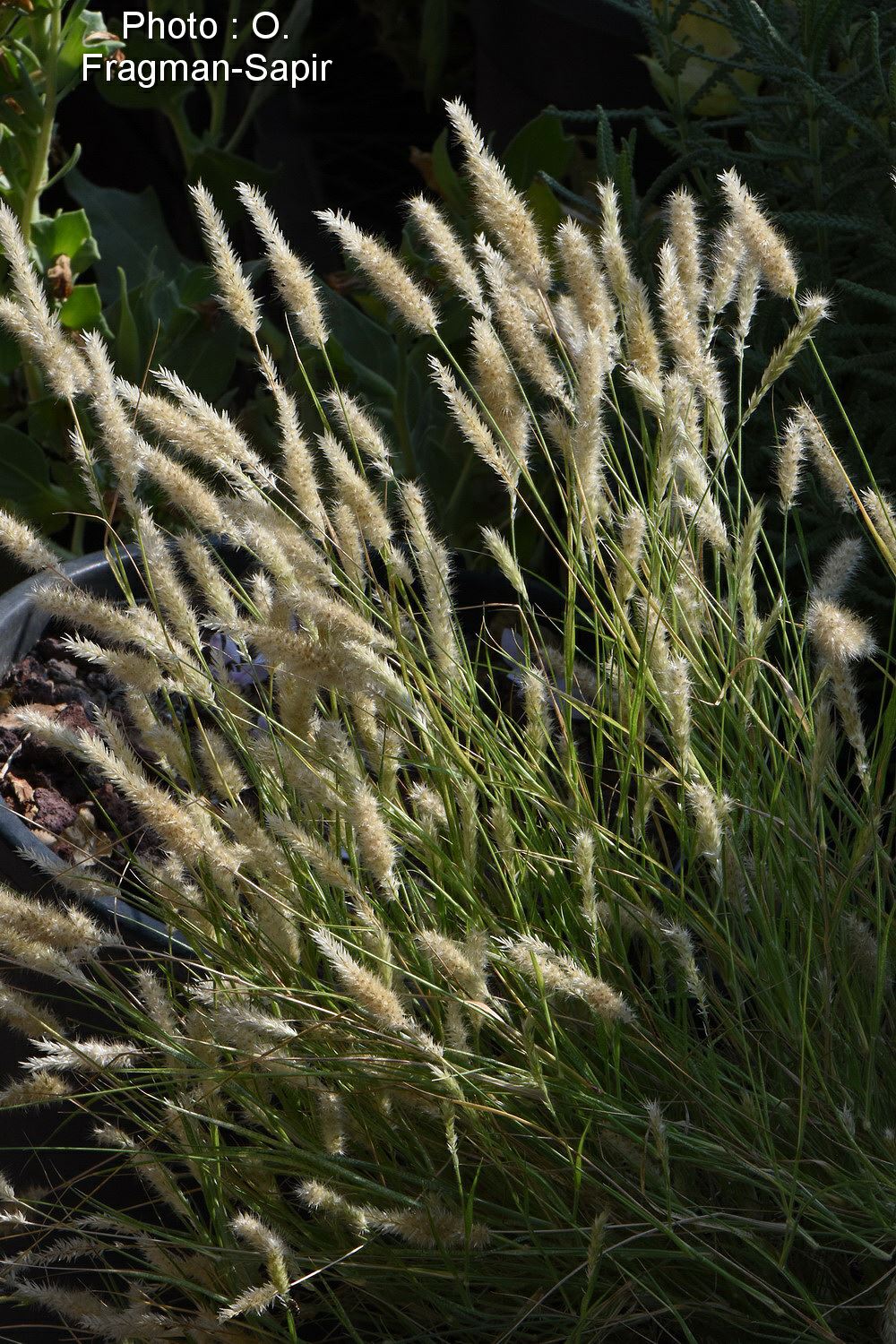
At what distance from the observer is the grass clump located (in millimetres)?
712

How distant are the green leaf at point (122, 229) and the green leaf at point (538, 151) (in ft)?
1.51

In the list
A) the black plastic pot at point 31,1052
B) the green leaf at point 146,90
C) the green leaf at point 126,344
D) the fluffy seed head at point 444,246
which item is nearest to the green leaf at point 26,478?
the green leaf at point 126,344

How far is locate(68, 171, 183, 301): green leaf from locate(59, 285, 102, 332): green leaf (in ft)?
0.80

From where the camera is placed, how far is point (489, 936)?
80 centimetres

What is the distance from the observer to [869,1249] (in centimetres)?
69

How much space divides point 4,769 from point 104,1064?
547 mm

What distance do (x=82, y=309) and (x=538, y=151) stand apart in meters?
0.53

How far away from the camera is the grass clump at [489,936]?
0.71 metres

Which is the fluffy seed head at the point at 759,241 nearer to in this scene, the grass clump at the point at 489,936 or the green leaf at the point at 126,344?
the grass clump at the point at 489,936

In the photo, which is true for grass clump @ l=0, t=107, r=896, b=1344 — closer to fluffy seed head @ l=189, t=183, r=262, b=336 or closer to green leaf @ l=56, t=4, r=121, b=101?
fluffy seed head @ l=189, t=183, r=262, b=336

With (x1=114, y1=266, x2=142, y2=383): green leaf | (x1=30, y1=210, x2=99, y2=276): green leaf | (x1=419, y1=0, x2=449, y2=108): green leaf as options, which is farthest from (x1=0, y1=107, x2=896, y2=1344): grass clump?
(x1=419, y1=0, x2=449, y2=108): green leaf

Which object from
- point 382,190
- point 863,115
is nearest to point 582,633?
point 863,115

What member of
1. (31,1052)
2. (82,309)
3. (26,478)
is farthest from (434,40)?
(31,1052)

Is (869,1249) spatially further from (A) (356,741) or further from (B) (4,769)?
(B) (4,769)
